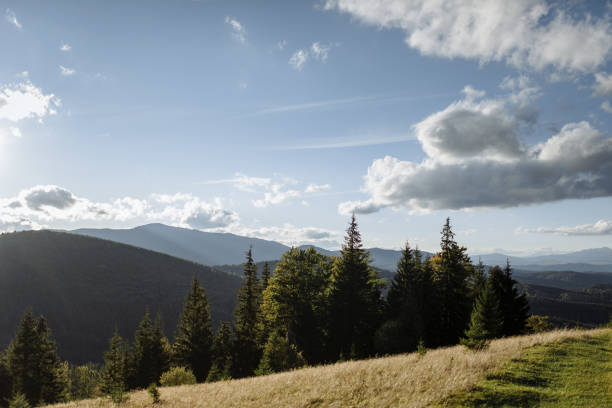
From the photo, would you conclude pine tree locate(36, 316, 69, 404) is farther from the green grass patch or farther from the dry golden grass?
the green grass patch

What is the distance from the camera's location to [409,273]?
33.9 metres

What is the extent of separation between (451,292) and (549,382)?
22.7m

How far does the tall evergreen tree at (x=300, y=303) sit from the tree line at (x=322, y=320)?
101 mm

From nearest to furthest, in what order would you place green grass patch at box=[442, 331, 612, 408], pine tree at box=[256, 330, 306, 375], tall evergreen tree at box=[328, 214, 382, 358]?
1. green grass patch at box=[442, 331, 612, 408]
2. pine tree at box=[256, 330, 306, 375]
3. tall evergreen tree at box=[328, 214, 382, 358]

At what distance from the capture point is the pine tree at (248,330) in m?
39.8

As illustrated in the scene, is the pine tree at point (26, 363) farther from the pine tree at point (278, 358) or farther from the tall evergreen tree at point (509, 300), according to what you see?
the tall evergreen tree at point (509, 300)

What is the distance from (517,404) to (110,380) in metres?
58.9

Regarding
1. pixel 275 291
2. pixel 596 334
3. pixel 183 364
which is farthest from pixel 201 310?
pixel 596 334

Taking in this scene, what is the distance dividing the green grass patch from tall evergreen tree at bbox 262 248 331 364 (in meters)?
22.9

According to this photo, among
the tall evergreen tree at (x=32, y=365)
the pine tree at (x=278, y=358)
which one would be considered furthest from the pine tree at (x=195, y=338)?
the tall evergreen tree at (x=32, y=365)

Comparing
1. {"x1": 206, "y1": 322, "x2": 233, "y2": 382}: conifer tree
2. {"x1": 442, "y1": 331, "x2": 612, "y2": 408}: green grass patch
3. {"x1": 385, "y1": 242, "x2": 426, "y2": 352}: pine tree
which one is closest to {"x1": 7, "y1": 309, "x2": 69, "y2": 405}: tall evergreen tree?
{"x1": 206, "y1": 322, "x2": 233, "y2": 382}: conifer tree

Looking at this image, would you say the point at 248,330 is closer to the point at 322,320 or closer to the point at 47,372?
the point at 322,320

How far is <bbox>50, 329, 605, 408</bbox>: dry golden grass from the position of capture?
32.7 feet

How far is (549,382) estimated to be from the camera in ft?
34.7
